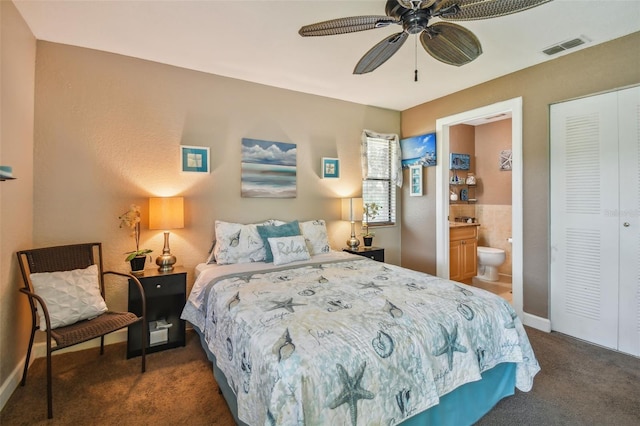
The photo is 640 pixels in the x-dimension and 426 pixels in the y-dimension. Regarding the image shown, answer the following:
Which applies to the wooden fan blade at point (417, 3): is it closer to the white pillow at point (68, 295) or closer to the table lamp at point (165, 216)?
the table lamp at point (165, 216)

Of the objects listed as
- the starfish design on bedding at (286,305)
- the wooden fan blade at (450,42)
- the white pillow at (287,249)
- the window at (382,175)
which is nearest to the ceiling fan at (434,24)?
the wooden fan blade at (450,42)

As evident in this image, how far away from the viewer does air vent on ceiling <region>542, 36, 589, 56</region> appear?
2.62m

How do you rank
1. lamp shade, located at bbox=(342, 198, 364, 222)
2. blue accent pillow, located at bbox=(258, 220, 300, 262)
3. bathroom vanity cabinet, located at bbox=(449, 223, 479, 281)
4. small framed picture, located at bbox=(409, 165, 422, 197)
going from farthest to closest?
bathroom vanity cabinet, located at bbox=(449, 223, 479, 281), small framed picture, located at bbox=(409, 165, 422, 197), lamp shade, located at bbox=(342, 198, 364, 222), blue accent pillow, located at bbox=(258, 220, 300, 262)

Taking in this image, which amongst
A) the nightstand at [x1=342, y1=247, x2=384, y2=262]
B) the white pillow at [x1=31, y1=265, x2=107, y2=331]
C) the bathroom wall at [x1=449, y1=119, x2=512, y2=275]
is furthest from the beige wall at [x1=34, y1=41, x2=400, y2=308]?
the bathroom wall at [x1=449, y1=119, x2=512, y2=275]

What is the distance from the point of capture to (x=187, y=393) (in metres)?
2.09

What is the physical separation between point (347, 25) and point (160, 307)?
277 cm

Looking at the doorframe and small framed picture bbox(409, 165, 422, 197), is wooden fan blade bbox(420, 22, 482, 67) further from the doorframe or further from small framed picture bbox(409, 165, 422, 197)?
small framed picture bbox(409, 165, 422, 197)

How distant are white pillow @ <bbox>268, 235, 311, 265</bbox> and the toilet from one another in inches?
131

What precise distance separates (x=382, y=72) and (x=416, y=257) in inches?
104

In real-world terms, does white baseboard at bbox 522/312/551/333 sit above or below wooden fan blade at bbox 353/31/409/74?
below

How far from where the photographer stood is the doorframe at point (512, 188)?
3.23 meters

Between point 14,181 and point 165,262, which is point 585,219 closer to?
point 165,262

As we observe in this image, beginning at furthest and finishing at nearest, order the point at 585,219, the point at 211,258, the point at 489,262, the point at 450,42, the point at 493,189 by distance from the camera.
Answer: the point at 493,189
the point at 489,262
the point at 211,258
the point at 585,219
the point at 450,42

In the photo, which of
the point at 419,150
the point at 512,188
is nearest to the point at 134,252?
the point at 419,150
